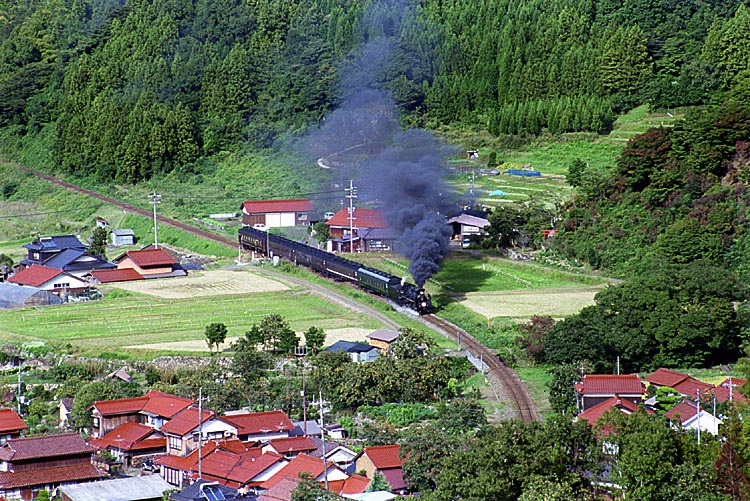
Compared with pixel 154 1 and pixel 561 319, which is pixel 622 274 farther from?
pixel 154 1

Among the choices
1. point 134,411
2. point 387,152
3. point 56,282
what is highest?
point 387,152

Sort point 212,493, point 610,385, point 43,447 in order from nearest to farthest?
point 212,493, point 43,447, point 610,385

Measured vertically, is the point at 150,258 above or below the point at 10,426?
below

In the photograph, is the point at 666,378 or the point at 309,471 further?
the point at 666,378

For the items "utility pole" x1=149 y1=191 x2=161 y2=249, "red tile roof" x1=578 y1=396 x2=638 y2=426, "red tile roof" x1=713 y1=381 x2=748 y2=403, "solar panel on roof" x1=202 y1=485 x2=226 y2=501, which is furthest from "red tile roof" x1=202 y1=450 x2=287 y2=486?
"utility pole" x1=149 y1=191 x2=161 y2=249

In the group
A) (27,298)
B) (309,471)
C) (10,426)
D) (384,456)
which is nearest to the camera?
(309,471)

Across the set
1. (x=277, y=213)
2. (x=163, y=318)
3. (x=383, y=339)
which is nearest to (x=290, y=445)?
(x=383, y=339)

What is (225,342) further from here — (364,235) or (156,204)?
(156,204)

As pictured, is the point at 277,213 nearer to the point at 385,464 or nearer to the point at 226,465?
the point at 226,465
